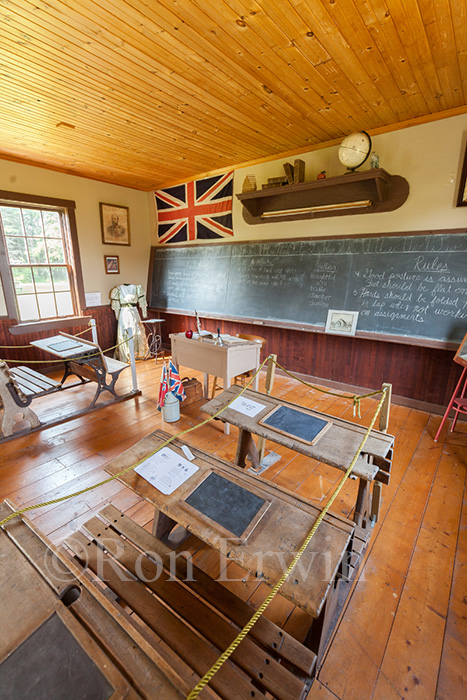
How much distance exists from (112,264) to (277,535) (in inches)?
206

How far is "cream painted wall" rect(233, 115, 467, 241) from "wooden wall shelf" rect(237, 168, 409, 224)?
0.29ft

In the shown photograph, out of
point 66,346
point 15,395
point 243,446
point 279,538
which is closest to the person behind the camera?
point 279,538

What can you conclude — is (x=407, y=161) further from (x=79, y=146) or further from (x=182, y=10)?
(x=79, y=146)

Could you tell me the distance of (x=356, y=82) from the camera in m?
2.38

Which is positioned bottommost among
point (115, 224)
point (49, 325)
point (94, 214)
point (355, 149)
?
point (49, 325)

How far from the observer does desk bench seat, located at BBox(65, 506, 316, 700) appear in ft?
2.94

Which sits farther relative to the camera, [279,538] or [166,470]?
[166,470]

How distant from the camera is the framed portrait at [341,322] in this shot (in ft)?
11.9

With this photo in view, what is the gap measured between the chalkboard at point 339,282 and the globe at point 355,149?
2.55 feet

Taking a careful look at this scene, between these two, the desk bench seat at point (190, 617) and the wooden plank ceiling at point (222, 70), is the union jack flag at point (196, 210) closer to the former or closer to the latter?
the wooden plank ceiling at point (222, 70)

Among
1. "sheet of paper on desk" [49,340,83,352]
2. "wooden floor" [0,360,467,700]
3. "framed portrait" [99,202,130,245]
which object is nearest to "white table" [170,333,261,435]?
"wooden floor" [0,360,467,700]

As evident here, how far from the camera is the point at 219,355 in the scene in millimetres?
2902

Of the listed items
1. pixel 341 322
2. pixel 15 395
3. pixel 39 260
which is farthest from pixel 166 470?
pixel 39 260

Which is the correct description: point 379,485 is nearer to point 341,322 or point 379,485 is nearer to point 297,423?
point 297,423
